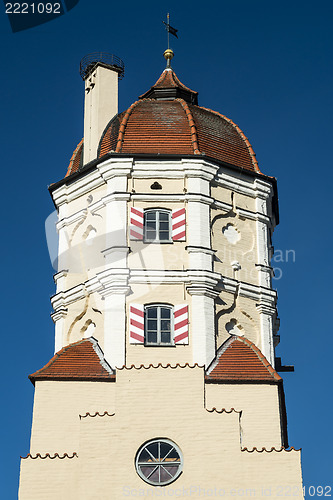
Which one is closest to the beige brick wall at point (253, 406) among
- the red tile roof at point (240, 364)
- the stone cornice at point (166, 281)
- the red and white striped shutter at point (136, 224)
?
the red tile roof at point (240, 364)

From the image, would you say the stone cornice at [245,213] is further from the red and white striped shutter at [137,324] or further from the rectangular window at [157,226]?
the red and white striped shutter at [137,324]

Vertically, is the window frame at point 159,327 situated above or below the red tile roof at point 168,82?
below

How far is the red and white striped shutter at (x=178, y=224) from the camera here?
36281 millimetres

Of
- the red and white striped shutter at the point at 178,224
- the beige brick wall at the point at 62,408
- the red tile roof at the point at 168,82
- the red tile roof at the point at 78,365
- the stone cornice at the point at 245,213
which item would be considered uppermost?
the red tile roof at the point at 168,82

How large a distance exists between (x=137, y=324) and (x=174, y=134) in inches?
289

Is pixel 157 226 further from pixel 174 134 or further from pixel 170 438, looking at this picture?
pixel 170 438

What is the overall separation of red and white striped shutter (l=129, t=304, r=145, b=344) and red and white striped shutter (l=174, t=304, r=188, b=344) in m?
1.01

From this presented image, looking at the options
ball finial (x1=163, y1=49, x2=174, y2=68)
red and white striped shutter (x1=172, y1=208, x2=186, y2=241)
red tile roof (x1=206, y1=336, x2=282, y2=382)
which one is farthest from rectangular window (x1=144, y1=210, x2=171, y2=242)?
ball finial (x1=163, y1=49, x2=174, y2=68)

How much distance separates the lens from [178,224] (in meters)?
36.5

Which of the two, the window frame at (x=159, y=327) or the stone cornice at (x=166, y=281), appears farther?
the stone cornice at (x=166, y=281)

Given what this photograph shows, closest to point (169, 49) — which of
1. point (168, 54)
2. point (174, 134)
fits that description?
point (168, 54)

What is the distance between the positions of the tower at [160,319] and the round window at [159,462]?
3 centimetres

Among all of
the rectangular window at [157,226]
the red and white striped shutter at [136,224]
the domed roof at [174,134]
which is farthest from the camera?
the domed roof at [174,134]

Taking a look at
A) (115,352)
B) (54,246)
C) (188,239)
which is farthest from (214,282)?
(54,246)
